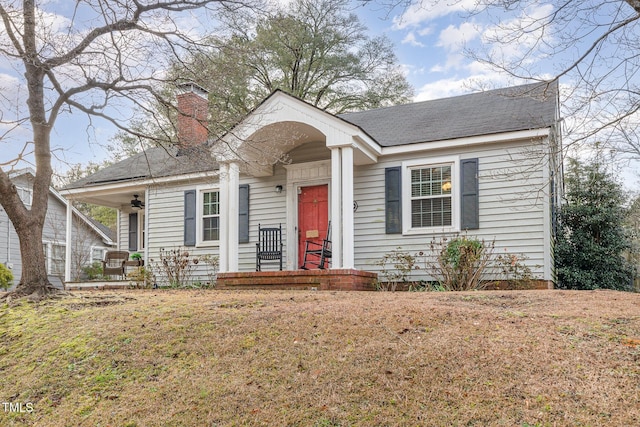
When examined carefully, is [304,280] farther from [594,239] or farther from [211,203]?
[594,239]

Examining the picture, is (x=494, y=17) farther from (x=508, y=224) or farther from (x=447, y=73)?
(x=447, y=73)

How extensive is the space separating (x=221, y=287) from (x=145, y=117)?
11.2 feet

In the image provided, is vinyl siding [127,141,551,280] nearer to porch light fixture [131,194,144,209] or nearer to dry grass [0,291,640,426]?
porch light fixture [131,194,144,209]

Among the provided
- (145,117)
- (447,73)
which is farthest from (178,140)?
(447,73)

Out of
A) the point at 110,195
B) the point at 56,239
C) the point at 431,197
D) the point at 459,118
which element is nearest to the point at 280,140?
the point at 431,197

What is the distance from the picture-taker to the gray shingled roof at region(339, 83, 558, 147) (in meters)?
10.2

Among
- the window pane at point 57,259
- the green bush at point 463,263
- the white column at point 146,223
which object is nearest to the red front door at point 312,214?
the green bush at point 463,263

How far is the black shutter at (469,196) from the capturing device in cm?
1009

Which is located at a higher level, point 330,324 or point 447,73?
point 447,73

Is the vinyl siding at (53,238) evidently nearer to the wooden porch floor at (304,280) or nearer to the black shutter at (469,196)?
the wooden porch floor at (304,280)

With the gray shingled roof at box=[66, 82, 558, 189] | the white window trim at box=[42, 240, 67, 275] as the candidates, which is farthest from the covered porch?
the white window trim at box=[42, 240, 67, 275]

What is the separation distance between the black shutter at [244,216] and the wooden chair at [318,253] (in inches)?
59.5

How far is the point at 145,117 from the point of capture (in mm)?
8742

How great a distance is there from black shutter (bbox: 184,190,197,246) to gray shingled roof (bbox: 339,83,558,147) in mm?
4398
